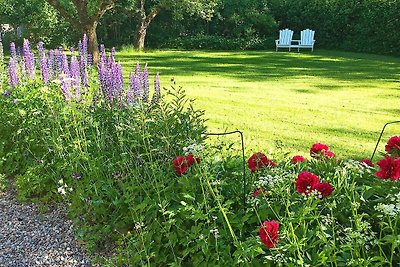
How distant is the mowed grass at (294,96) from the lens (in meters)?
5.51

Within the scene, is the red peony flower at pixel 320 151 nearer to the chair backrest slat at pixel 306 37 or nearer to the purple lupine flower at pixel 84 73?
the purple lupine flower at pixel 84 73

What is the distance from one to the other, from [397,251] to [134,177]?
1457 millimetres

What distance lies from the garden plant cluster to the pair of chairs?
12346 millimetres

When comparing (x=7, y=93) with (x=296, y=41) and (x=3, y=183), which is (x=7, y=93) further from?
(x=296, y=41)

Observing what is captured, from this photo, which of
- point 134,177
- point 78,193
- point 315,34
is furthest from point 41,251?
point 315,34

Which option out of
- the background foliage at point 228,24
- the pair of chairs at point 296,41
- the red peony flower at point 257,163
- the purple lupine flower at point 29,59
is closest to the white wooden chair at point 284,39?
the pair of chairs at point 296,41

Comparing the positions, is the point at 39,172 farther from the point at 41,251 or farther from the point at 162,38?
the point at 162,38

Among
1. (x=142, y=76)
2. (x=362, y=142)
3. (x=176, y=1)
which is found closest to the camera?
(x=142, y=76)

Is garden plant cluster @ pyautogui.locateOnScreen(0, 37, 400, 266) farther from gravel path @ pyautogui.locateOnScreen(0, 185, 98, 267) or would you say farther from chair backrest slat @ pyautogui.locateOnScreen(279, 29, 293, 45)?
chair backrest slat @ pyautogui.locateOnScreen(279, 29, 293, 45)

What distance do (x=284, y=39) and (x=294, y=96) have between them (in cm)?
907

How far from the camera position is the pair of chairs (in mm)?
16250

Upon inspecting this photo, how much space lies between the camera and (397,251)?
7.08 ft

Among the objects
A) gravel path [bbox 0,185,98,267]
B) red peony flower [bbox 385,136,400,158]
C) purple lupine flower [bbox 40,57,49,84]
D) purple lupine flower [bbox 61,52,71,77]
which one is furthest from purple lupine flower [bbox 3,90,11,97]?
red peony flower [bbox 385,136,400,158]

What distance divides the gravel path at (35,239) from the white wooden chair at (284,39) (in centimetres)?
1358
